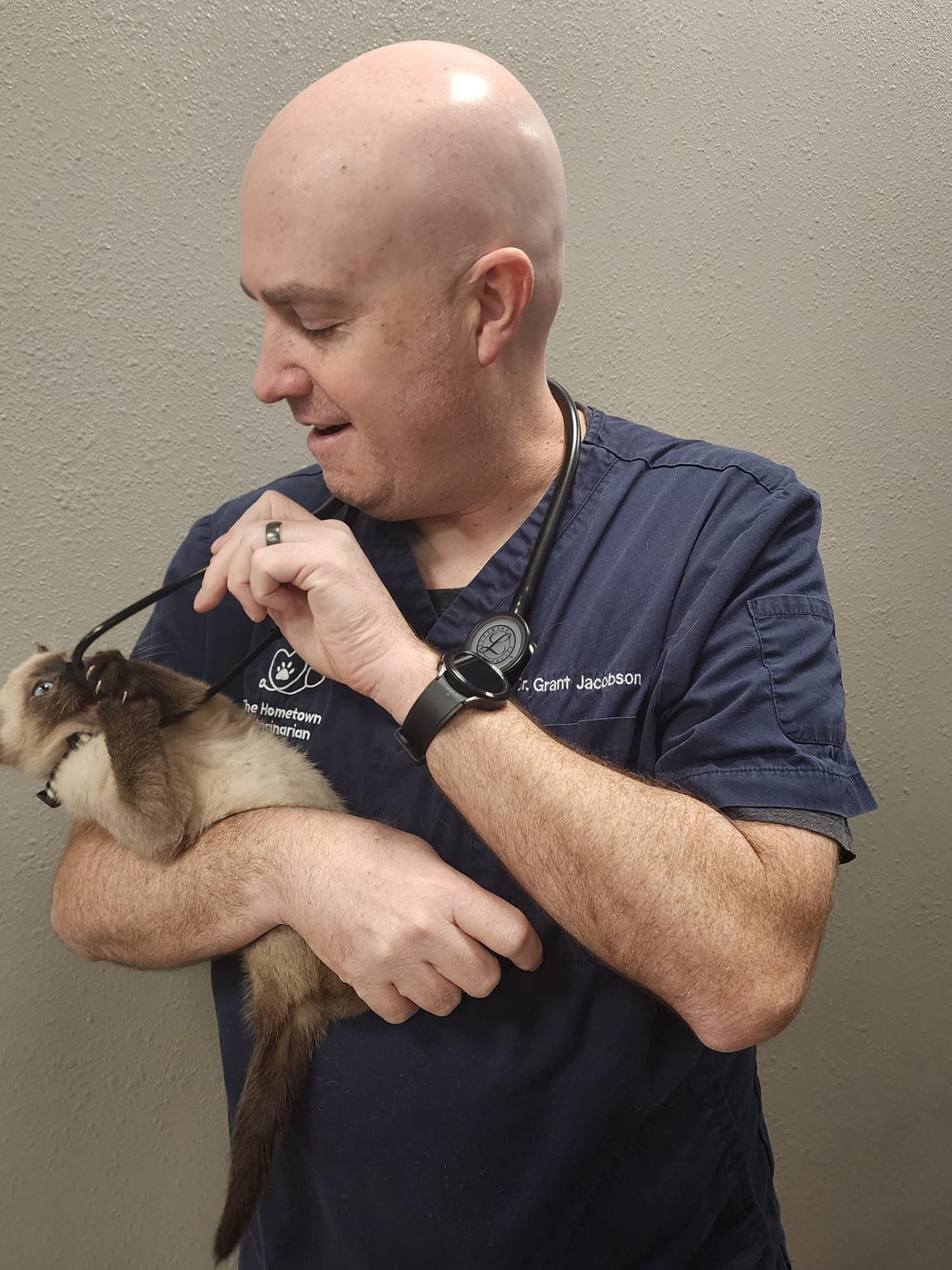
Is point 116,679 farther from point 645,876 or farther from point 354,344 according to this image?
point 645,876

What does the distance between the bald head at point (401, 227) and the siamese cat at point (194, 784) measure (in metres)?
0.39

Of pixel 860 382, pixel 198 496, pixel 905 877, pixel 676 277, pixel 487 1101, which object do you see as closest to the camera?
pixel 487 1101

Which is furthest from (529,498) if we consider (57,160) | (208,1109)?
(208,1109)

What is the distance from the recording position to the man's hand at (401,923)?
975mm

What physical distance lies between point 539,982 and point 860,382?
1.36 m

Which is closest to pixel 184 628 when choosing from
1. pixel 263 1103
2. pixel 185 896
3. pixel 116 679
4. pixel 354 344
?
pixel 116 679

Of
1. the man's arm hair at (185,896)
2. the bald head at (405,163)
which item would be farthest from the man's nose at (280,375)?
the man's arm hair at (185,896)

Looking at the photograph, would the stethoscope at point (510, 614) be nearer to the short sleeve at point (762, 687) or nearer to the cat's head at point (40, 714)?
the cat's head at point (40, 714)

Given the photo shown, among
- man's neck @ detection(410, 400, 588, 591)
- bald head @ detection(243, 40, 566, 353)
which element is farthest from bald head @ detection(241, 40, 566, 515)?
man's neck @ detection(410, 400, 588, 591)

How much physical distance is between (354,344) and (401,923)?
60 cm

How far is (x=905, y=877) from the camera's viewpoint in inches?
80.0

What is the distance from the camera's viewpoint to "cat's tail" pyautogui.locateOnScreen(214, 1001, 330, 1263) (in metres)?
1.04

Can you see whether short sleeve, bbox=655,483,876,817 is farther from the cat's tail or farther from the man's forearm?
the cat's tail

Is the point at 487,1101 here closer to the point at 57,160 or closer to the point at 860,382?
the point at 57,160
